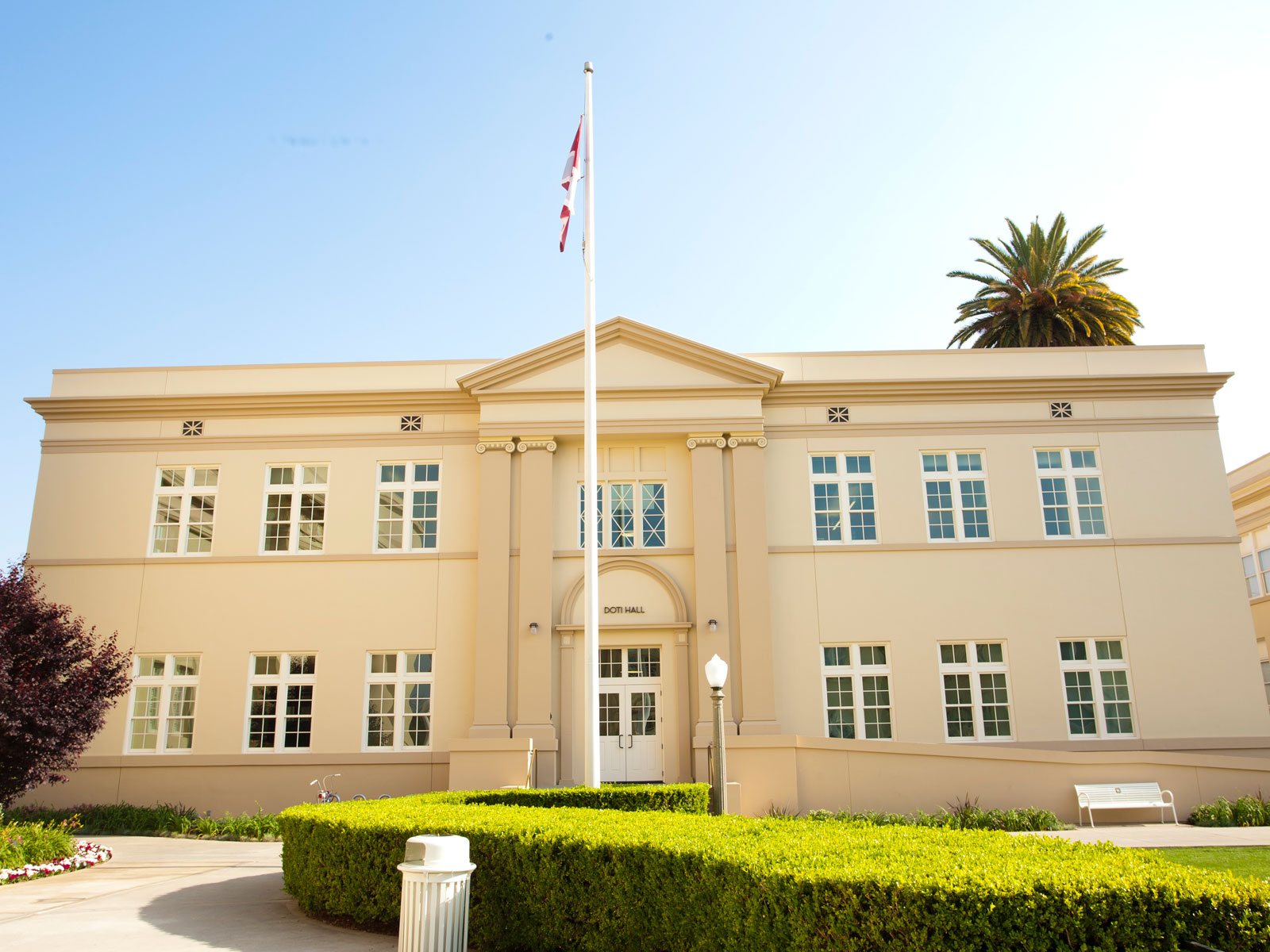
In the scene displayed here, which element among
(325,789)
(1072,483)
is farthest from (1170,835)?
(325,789)

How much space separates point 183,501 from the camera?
2178cm

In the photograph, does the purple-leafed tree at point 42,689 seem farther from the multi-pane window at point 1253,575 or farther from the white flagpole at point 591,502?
the multi-pane window at point 1253,575

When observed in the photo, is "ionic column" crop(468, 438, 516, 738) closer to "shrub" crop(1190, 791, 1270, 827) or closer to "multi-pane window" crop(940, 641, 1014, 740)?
"multi-pane window" crop(940, 641, 1014, 740)

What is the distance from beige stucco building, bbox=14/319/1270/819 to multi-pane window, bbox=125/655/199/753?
0.07m

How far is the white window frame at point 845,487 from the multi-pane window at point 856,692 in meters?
2.29

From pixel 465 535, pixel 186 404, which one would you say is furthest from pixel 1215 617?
pixel 186 404

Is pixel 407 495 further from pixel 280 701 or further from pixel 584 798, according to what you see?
pixel 584 798

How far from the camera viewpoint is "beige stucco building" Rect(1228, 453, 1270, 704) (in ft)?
92.4

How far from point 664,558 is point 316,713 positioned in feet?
26.2

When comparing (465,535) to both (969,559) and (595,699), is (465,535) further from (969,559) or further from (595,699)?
(969,559)

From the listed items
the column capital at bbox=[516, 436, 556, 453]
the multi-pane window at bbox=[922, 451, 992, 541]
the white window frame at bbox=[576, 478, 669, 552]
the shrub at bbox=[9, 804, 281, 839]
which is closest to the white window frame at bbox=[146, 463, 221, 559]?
the shrub at bbox=[9, 804, 281, 839]

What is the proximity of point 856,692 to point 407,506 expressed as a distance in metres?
10.5

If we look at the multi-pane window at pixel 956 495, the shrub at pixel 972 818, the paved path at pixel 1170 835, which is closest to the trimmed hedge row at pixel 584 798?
the shrub at pixel 972 818

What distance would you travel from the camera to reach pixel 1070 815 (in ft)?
59.0
